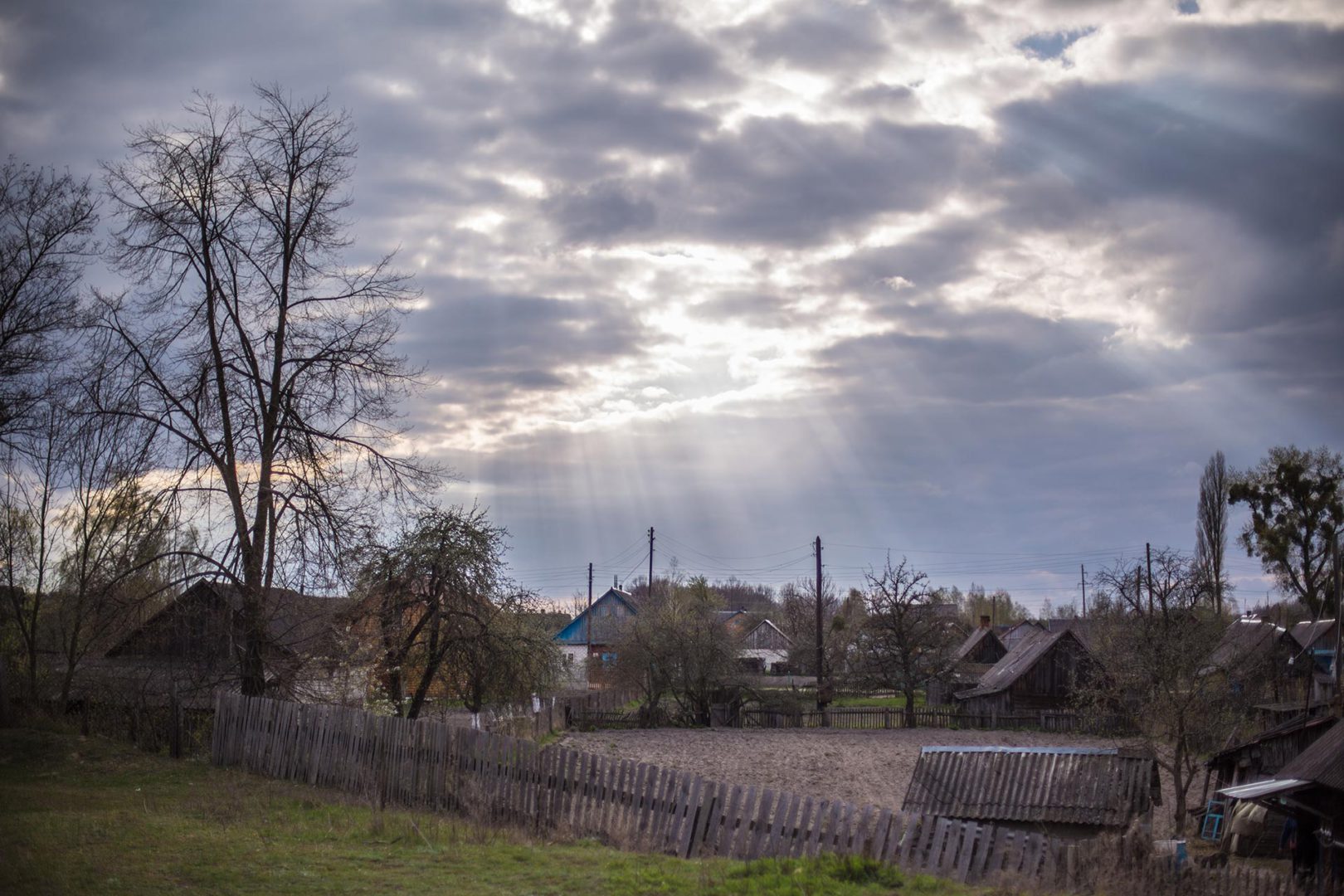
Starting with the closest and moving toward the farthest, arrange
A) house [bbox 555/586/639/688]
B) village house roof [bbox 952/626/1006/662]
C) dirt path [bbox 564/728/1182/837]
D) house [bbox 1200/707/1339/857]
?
house [bbox 1200/707/1339/857] < dirt path [bbox 564/728/1182/837] < house [bbox 555/586/639/688] < village house roof [bbox 952/626/1006/662]

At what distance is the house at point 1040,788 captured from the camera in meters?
19.8

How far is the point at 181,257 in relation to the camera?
21984 millimetres

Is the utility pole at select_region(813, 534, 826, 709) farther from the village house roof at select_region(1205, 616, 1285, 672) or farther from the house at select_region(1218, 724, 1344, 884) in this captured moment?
the house at select_region(1218, 724, 1344, 884)

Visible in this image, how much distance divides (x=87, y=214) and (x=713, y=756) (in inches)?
1015

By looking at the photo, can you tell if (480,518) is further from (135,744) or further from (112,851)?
(112,851)

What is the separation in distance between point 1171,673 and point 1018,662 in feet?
109

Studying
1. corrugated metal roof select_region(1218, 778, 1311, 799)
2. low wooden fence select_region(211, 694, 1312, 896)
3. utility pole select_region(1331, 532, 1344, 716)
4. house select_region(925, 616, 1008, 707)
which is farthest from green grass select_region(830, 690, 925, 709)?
low wooden fence select_region(211, 694, 1312, 896)

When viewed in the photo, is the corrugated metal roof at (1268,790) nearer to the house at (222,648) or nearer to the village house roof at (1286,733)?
the village house roof at (1286,733)

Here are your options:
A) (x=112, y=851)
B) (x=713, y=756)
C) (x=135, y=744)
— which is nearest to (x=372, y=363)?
(x=135, y=744)

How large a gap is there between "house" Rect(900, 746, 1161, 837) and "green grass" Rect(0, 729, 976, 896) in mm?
10854

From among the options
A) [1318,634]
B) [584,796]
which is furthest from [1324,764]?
[1318,634]

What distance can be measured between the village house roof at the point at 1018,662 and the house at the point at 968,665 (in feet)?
6.22

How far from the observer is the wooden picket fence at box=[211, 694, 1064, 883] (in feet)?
36.6

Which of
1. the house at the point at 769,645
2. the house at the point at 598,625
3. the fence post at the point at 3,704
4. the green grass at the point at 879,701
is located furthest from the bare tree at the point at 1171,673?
the house at the point at 769,645
